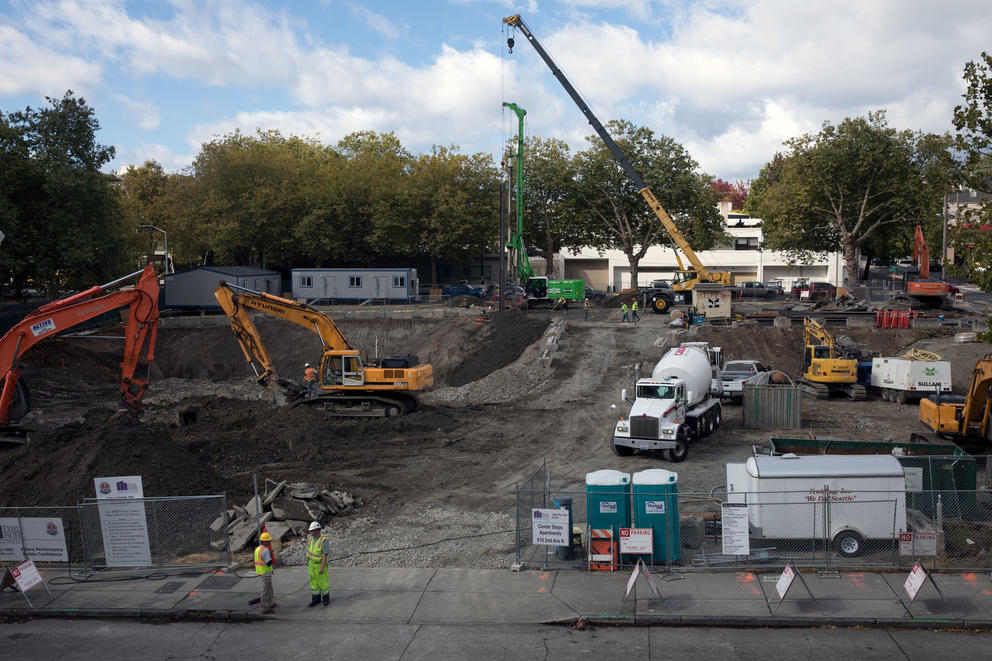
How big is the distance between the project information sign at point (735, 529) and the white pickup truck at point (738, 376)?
1717 centimetres

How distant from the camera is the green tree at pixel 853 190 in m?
56.7

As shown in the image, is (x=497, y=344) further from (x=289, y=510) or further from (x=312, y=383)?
(x=289, y=510)

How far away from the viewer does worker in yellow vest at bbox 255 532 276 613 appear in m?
12.7

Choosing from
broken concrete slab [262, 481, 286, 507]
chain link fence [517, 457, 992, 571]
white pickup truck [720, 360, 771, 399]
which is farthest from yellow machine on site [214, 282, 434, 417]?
chain link fence [517, 457, 992, 571]

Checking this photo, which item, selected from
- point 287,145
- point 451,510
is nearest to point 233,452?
point 451,510

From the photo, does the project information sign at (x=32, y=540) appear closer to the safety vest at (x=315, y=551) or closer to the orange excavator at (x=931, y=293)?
the safety vest at (x=315, y=551)

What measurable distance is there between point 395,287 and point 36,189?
25.0 m

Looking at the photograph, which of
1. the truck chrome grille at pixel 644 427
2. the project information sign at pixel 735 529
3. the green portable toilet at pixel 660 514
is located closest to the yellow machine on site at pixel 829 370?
the truck chrome grille at pixel 644 427

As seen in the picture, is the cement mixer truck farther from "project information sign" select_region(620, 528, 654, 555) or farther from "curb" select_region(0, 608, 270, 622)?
"curb" select_region(0, 608, 270, 622)

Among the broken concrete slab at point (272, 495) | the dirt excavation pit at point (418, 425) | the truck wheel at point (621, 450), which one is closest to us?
the broken concrete slab at point (272, 495)

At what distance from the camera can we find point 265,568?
12.7 metres

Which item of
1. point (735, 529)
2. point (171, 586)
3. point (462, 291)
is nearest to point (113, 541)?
point (171, 586)

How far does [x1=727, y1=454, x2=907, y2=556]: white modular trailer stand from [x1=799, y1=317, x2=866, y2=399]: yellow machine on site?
18.1m

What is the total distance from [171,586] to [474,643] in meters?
6.45
